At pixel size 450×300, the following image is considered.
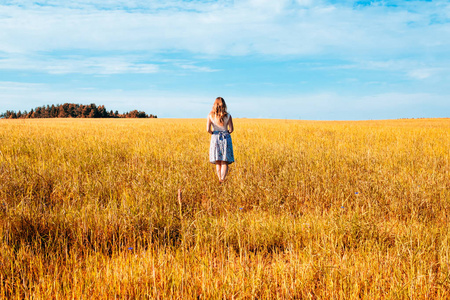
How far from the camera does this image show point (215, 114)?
605cm

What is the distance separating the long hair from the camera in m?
5.99

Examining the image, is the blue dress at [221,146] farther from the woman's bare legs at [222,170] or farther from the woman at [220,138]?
the woman's bare legs at [222,170]

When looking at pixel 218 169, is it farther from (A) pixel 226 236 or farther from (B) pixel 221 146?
(A) pixel 226 236

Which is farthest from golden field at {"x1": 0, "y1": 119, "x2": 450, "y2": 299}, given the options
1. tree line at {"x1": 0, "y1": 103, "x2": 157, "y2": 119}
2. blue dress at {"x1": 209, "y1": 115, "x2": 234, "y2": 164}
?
tree line at {"x1": 0, "y1": 103, "x2": 157, "y2": 119}

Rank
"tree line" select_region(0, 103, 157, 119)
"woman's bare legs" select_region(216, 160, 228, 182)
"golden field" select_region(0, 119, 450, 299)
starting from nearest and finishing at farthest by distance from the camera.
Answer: "golden field" select_region(0, 119, 450, 299) < "woman's bare legs" select_region(216, 160, 228, 182) < "tree line" select_region(0, 103, 157, 119)

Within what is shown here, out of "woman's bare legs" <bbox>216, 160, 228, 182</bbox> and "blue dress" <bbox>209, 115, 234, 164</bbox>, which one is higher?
"blue dress" <bbox>209, 115, 234, 164</bbox>

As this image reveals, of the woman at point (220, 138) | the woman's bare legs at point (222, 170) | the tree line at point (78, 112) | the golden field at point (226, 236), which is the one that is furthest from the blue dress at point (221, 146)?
the tree line at point (78, 112)

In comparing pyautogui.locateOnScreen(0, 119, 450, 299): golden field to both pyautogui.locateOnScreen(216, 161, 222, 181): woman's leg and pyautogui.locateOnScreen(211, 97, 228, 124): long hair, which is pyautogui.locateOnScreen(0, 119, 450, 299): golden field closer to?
pyautogui.locateOnScreen(216, 161, 222, 181): woman's leg

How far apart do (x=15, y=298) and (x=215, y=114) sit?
4416mm

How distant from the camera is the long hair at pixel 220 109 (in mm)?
5992

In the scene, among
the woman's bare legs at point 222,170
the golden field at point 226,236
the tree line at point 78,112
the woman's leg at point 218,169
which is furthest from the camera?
the tree line at point 78,112

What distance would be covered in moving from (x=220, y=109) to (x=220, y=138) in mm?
595

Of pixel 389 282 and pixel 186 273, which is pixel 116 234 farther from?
pixel 389 282

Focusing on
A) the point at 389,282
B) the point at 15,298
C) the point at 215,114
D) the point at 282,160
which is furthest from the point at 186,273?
the point at 282,160
